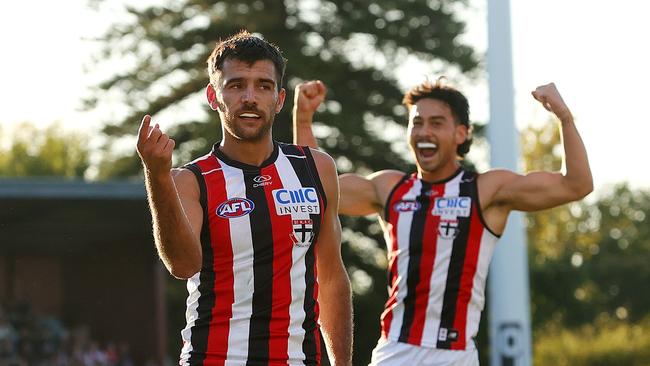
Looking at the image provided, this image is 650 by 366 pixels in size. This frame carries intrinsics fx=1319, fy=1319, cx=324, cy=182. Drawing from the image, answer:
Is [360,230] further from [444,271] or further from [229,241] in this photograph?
[229,241]

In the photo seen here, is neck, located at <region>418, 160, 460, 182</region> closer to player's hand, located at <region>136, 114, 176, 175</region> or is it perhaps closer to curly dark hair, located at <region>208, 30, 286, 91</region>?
curly dark hair, located at <region>208, 30, 286, 91</region>

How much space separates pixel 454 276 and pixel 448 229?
29cm

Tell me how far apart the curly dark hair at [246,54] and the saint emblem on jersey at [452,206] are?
8.28 ft

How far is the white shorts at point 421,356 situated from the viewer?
738 cm

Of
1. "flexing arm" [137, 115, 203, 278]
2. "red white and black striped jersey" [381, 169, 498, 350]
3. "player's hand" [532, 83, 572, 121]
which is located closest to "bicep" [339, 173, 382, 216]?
"red white and black striped jersey" [381, 169, 498, 350]

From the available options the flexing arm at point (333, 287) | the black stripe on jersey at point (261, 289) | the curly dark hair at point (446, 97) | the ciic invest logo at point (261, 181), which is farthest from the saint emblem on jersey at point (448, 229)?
the black stripe on jersey at point (261, 289)

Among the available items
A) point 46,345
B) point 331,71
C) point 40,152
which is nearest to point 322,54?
point 331,71

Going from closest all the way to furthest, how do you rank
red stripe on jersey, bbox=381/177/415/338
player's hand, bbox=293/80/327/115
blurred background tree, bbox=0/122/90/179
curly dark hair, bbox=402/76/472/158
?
1. player's hand, bbox=293/80/327/115
2. red stripe on jersey, bbox=381/177/415/338
3. curly dark hair, bbox=402/76/472/158
4. blurred background tree, bbox=0/122/90/179

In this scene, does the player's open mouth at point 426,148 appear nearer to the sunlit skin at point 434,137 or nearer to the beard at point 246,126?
the sunlit skin at point 434,137

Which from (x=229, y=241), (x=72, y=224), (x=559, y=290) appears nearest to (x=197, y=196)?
(x=229, y=241)

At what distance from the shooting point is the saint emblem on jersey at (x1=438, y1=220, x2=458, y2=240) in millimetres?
7586

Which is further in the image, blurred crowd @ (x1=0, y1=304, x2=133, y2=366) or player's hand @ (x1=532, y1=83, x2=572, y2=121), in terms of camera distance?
blurred crowd @ (x1=0, y1=304, x2=133, y2=366)

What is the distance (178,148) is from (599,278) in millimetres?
26694

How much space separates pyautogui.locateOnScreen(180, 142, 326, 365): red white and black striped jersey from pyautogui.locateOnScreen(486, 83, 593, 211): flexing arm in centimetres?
230
